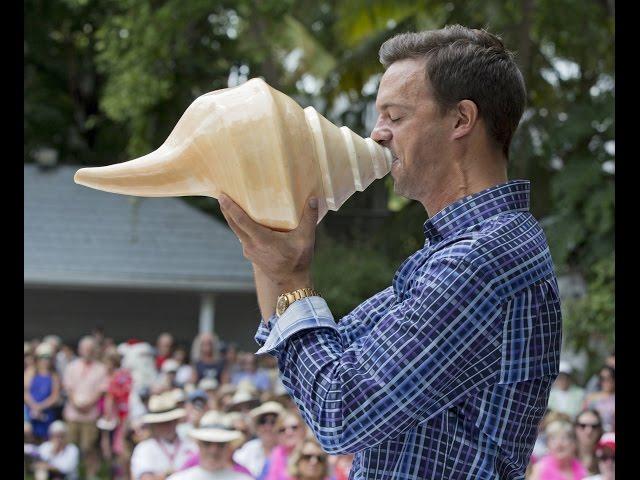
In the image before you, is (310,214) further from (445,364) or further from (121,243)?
(121,243)

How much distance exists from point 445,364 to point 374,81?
16.8 meters

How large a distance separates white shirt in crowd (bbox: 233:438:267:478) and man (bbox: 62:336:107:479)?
11.4 feet

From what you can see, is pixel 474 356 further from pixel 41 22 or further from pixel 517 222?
pixel 41 22

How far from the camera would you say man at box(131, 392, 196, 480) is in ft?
24.1

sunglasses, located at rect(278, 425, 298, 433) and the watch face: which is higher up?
the watch face

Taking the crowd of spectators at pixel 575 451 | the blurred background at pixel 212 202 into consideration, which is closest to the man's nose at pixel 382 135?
the crowd of spectators at pixel 575 451

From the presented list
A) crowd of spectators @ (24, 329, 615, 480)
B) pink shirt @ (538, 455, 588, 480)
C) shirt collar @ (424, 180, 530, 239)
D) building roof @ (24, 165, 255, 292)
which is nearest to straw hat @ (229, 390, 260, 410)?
crowd of spectators @ (24, 329, 615, 480)

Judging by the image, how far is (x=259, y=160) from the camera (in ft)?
5.85

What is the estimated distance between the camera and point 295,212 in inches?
70.8

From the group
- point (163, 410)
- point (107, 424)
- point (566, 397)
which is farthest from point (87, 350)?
point (566, 397)

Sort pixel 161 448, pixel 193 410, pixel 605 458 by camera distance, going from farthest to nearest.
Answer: pixel 193 410
pixel 161 448
pixel 605 458

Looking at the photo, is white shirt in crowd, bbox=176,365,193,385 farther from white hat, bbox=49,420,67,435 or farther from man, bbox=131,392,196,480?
man, bbox=131,392,196,480

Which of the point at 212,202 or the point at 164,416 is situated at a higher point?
the point at 212,202
